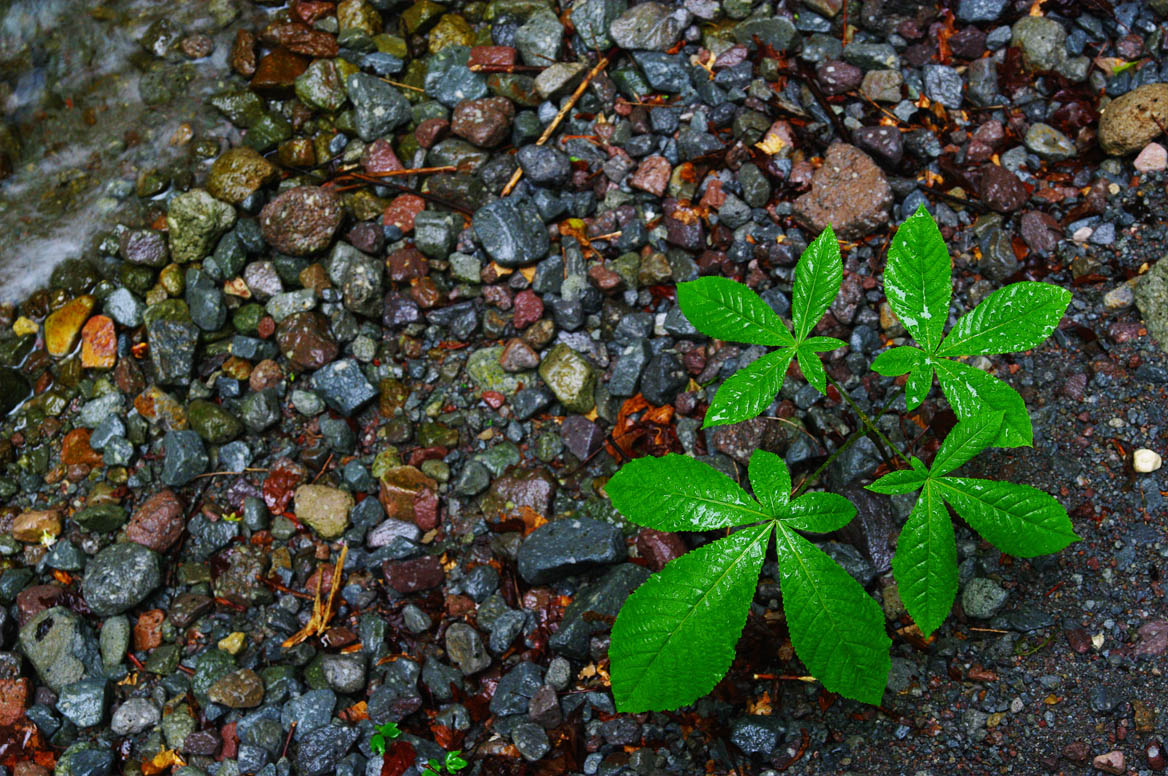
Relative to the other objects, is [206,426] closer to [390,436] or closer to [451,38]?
[390,436]

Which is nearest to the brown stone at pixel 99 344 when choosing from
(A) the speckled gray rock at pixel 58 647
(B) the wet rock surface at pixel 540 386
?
(B) the wet rock surface at pixel 540 386

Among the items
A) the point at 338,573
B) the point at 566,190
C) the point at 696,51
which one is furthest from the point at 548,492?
the point at 696,51

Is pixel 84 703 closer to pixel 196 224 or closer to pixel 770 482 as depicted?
pixel 196 224

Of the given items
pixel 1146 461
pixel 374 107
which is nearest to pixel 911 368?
pixel 1146 461

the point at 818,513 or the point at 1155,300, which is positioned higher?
the point at 818,513

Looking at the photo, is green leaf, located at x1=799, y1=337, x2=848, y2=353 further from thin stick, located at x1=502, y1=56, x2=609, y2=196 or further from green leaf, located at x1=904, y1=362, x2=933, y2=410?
thin stick, located at x1=502, y1=56, x2=609, y2=196

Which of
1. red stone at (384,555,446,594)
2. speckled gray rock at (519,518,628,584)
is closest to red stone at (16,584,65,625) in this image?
red stone at (384,555,446,594)
